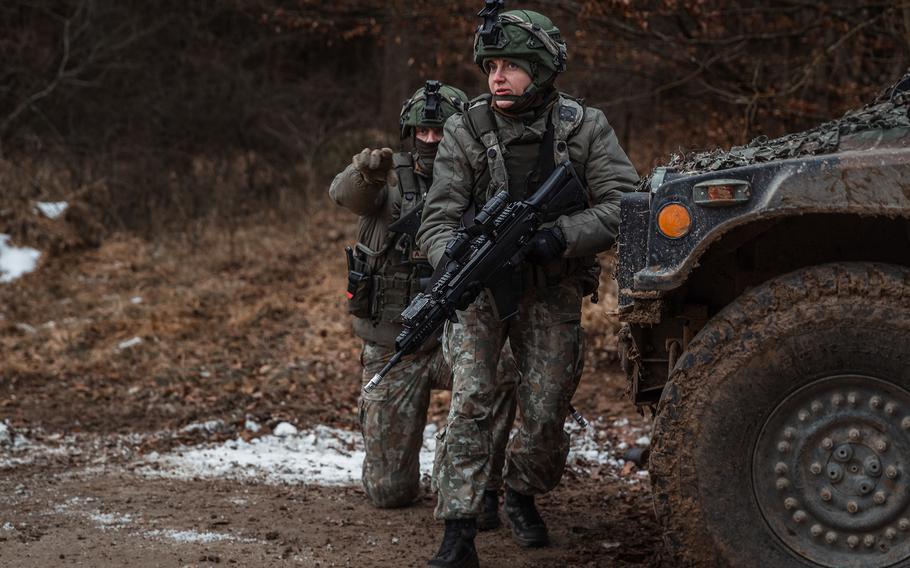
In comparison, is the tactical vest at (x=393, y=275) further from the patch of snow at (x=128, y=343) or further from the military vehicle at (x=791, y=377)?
the patch of snow at (x=128, y=343)

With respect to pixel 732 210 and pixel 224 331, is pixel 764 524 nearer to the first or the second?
pixel 732 210

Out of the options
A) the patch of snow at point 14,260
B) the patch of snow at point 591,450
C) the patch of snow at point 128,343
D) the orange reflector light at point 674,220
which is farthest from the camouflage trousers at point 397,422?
the patch of snow at point 14,260

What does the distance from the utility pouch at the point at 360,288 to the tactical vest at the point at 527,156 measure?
1.39 metres

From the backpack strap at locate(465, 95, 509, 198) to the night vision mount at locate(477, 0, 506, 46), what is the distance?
259 millimetres

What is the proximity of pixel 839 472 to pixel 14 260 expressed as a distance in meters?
10.9

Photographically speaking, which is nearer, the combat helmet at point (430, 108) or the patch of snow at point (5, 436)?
the combat helmet at point (430, 108)

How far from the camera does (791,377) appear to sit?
3.70 m

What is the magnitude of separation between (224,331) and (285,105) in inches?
252

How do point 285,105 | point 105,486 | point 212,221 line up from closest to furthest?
point 105,486, point 212,221, point 285,105

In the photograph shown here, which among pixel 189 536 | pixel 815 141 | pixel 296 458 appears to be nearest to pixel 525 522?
pixel 189 536

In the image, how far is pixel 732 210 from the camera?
3775 millimetres

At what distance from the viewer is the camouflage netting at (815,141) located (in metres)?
3.82

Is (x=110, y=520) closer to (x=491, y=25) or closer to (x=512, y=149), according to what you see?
(x=512, y=149)

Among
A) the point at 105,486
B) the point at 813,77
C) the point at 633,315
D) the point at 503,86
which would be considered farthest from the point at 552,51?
the point at 813,77
